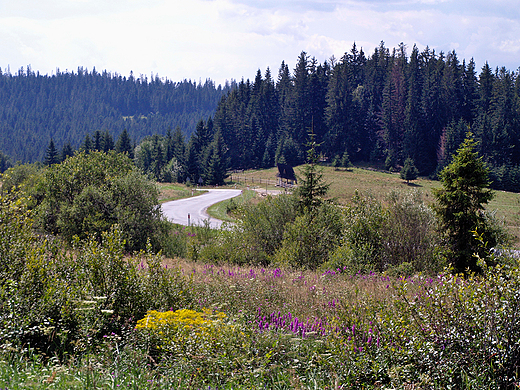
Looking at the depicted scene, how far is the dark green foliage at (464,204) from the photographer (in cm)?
1522

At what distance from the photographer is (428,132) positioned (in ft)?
263

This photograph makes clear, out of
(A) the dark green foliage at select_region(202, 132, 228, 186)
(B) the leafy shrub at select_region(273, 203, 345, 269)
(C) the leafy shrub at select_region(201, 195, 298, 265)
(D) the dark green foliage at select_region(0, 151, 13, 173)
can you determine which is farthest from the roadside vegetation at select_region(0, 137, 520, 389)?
(D) the dark green foliage at select_region(0, 151, 13, 173)

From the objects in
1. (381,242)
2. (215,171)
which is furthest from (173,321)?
(215,171)

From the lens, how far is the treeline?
7456cm

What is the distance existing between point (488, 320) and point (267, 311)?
3.53 m

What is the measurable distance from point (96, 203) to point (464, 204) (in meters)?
15.9

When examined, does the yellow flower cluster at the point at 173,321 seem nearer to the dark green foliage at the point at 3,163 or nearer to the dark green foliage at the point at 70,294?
the dark green foliage at the point at 70,294

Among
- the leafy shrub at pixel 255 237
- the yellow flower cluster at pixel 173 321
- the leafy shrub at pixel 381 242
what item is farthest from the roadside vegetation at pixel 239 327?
the leafy shrub at pixel 255 237

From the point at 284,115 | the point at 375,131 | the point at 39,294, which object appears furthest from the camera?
the point at 284,115

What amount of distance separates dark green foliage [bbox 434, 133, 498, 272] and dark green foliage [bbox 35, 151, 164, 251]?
12.8 meters

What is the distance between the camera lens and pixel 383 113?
282 ft

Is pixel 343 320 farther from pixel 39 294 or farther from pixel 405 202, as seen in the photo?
pixel 405 202

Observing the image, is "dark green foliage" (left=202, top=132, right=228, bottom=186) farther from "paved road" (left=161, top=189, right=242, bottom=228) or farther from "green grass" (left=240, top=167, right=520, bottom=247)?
"paved road" (left=161, top=189, right=242, bottom=228)

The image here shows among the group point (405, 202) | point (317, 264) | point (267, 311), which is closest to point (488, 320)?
point (267, 311)
